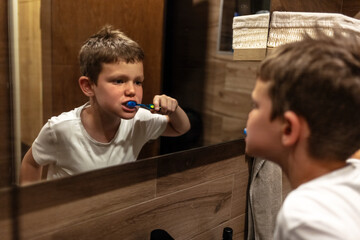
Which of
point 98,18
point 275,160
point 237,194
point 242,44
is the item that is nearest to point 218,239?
point 237,194

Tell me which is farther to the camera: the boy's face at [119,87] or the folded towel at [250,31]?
the folded towel at [250,31]

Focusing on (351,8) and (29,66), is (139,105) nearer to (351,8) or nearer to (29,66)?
(29,66)

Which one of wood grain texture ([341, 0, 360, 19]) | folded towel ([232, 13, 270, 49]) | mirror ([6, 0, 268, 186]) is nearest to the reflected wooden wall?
mirror ([6, 0, 268, 186])

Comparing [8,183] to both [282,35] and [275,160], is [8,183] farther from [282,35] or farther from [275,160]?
[282,35]

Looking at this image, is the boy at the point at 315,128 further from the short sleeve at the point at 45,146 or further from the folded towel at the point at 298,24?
the folded towel at the point at 298,24

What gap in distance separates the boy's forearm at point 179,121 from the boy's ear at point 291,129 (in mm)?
404

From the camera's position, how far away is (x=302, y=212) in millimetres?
530

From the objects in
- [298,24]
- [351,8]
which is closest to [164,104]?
[298,24]

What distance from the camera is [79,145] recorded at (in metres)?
0.80

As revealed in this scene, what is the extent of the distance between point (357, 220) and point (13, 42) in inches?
27.6

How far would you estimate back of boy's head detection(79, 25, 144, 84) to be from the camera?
2.49 feet

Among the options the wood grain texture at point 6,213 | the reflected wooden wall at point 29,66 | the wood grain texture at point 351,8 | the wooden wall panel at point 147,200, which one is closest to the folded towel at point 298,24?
the wooden wall panel at point 147,200

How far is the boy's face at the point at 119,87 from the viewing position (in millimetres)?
806

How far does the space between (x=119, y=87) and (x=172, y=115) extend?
7.9 inches
